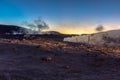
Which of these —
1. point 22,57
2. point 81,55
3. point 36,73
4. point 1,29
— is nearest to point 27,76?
point 36,73

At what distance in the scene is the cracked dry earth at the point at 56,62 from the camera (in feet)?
48.7

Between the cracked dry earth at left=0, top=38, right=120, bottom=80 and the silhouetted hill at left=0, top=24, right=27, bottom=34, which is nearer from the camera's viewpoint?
the cracked dry earth at left=0, top=38, right=120, bottom=80

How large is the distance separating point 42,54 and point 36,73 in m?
5.12

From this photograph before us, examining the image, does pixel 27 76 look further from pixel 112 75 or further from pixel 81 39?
pixel 81 39

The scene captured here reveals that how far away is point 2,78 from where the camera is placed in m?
13.4

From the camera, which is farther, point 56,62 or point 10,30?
point 10,30

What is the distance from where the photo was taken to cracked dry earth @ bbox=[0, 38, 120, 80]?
14.8 m

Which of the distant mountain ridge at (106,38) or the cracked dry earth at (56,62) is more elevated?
the distant mountain ridge at (106,38)

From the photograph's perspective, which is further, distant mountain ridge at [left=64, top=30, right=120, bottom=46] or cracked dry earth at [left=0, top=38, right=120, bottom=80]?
distant mountain ridge at [left=64, top=30, right=120, bottom=46]

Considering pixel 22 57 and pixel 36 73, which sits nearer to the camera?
pixel 36 73

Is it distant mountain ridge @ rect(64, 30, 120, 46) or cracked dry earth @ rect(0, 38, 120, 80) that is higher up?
distant mountain ridge @ rect(64, 30, 120, 46)

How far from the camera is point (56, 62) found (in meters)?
18.2

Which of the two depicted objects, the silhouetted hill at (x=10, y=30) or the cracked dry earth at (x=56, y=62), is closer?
the cracked dry earth at (x=56, y=62)

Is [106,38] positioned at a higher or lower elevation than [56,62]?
higher
